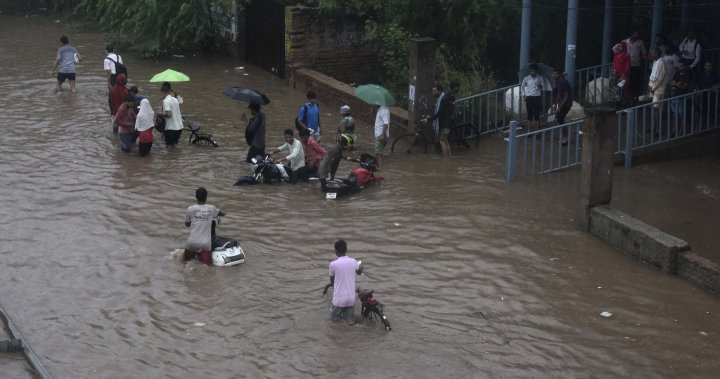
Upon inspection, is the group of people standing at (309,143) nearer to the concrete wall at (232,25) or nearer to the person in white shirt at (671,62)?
the person in white shirt at (671,62)

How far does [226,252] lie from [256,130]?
Answer: 4502mm

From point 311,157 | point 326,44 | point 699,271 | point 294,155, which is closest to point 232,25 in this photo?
point 326,44

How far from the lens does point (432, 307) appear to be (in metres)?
11.5

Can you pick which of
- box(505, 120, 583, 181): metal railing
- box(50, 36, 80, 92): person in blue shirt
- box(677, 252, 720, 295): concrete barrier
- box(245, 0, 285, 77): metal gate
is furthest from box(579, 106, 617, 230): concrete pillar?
box(50, 36, 80, 92): person in blue shirt

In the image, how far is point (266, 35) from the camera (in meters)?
25.4

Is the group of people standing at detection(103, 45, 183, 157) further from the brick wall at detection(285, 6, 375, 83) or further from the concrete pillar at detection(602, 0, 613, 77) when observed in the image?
the concrete pillar at detection(602, 0, 613, 77)

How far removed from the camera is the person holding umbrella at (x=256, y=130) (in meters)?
16.8

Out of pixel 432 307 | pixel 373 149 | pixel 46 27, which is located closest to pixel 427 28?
pixel 373 149

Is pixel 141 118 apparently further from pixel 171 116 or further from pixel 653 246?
Answer: pixel 653 246

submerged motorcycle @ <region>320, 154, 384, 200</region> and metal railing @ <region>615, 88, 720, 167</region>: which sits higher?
metal railing @ <region>615, 88, 720, 167</region>

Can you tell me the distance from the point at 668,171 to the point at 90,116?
35.7ft

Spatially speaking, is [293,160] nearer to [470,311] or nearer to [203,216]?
[203,216]

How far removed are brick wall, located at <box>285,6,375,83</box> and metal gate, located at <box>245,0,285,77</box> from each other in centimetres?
65

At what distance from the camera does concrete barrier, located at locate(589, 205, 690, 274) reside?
12.4 metres
